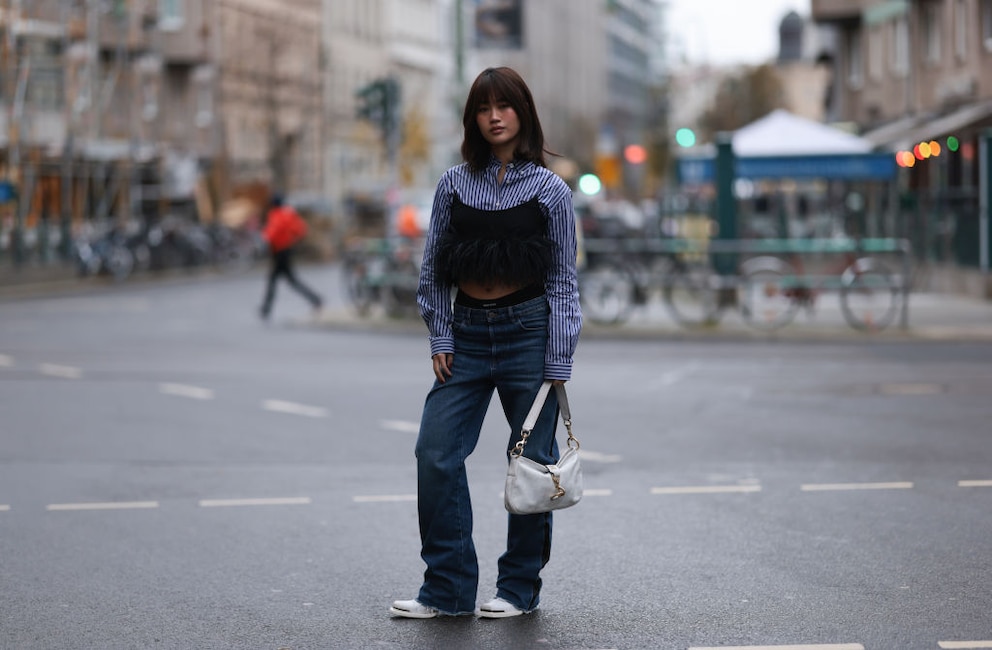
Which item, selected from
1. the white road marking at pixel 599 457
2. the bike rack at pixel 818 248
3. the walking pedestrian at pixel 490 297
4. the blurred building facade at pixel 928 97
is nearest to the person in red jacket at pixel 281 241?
the bike rack at pixel 818 248

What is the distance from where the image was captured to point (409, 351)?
2014 cm

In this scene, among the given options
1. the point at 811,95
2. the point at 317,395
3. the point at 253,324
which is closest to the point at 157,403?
the point at 317,395

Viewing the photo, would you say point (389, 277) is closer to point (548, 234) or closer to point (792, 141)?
point (792, 141)

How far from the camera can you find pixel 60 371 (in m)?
17.6

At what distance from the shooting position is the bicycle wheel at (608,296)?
77.2ft

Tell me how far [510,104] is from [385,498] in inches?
140

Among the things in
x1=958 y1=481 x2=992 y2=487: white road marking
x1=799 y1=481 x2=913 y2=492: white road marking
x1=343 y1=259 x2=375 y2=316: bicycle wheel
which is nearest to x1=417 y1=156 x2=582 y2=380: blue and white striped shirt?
x1=799 y1=481 x2=913 y2=492: white road marking

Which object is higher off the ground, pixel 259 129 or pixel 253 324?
pixel 259 129

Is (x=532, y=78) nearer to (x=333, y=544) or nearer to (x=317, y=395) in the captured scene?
(x=317, y=395)

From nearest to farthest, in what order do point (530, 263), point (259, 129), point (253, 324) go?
point (530, 263)
point (253, 324)
point (259, 129)

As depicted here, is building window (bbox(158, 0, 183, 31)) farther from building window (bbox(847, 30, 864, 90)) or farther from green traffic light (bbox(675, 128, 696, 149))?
green traffic light (bbox(675, 128, 696, 149))

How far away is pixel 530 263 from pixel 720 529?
8.29 ft

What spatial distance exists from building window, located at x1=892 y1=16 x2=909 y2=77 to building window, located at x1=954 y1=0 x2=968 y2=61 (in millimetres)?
4751

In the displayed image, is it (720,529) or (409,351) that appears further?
(409,351)
